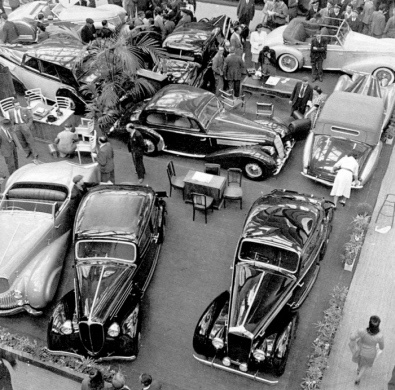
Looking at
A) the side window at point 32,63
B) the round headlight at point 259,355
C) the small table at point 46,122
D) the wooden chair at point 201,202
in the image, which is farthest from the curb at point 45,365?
the side window at point 32,63

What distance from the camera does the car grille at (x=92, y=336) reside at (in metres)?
8.00

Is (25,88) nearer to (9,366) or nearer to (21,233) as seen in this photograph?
(21,233)

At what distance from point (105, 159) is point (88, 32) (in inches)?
236

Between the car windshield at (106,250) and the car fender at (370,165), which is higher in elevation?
the car fender at (370,165)

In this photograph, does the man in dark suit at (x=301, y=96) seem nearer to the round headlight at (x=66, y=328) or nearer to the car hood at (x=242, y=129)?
the car hood at (x=242, y=129)

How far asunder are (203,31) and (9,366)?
1077cm

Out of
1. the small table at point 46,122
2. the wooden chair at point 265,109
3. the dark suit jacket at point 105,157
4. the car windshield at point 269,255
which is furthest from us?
the wooden chair at point 265,109

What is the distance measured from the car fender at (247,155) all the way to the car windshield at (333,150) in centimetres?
98

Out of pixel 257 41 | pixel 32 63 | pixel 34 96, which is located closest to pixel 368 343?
pixel 34 96

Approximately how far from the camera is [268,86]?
14.1 m

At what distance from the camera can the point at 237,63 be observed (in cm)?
1388

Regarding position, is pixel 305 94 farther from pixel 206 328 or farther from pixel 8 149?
pixel 206 328

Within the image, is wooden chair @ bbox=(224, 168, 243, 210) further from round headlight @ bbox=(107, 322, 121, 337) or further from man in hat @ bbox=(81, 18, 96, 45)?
man in hat @ bbox=(81, 18, 96, 45)

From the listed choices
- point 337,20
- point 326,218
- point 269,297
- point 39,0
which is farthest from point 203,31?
point 269,297
